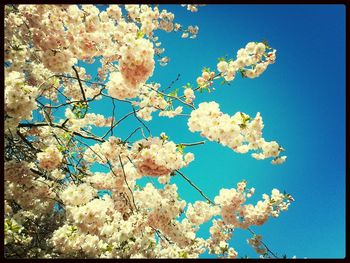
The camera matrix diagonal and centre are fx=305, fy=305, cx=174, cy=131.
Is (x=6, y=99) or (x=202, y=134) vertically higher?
(x=202, y=134)

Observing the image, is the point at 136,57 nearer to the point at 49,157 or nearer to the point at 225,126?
the point at 225,126

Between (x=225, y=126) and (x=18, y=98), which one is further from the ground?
(x=225, y=126)

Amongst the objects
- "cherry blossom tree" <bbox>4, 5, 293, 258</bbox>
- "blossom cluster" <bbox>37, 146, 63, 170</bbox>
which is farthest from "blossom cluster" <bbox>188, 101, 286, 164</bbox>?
"blossom cluster" <bbox>37, 146, 63, 170</bbox>

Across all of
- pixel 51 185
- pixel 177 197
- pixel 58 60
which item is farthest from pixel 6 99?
pixel 177 197

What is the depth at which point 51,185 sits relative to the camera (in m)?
5.28

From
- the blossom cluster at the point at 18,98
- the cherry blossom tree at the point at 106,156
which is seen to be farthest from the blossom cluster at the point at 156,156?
the blossom cluster at the point at 18,98

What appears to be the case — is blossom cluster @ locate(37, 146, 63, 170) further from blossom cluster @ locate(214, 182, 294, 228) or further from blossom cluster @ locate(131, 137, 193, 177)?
blossom cluster @ locate(214, 182, 294, 228)

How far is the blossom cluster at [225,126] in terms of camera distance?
4.57 meters

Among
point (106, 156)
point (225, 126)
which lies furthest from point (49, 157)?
point (225, 126)

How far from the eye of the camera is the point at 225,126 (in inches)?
180

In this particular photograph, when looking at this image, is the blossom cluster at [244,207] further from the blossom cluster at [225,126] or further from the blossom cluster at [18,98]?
the blossom cluster at [18,98]

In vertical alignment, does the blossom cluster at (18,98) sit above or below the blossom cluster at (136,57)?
below
